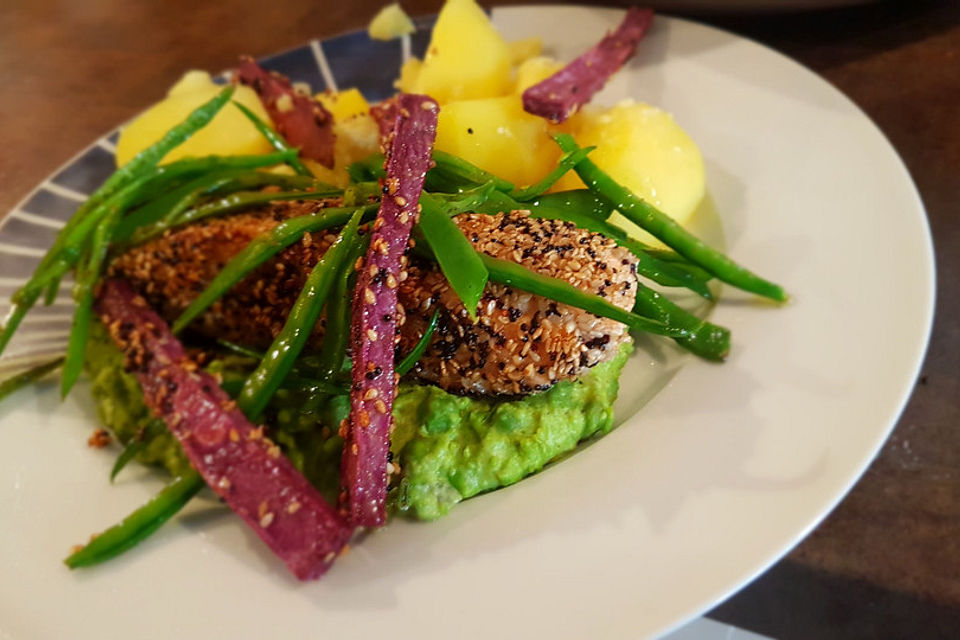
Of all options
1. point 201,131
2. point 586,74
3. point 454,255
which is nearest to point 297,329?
point 454,255

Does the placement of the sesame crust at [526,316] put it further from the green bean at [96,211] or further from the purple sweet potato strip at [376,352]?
the green bean at [96,211]

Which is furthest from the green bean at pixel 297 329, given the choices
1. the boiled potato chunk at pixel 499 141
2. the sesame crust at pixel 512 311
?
the boiled potato chunk at pixel 499 141


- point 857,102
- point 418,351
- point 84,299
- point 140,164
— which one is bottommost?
point 857,102

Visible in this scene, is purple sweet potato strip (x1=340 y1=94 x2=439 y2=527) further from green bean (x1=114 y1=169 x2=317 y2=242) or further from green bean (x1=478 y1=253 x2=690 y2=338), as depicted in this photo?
green bean (x1=114 y1=169 x2=317 y2=242)

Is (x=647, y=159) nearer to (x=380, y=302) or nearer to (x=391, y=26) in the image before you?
(x=380, y=302)

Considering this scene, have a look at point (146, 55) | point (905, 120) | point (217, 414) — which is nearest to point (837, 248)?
point (905, 120)

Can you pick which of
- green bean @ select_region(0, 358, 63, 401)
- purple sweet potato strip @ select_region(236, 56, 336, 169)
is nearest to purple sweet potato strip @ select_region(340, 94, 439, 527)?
purple sweet potato strip @ select_region(236, 56, 336, 169)
